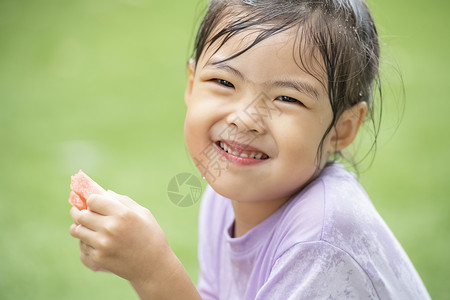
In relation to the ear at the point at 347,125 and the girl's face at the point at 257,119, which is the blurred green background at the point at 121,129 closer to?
the ear at the point at 347,125

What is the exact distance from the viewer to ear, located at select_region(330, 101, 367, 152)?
118 cm

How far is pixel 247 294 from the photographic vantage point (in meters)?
1.23

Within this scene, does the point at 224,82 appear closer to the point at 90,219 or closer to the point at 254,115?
the point at 254,115

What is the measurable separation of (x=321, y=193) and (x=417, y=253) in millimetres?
1055

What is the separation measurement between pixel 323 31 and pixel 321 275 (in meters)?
0.44

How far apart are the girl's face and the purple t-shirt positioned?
66mm

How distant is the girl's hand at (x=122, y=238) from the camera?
974 mm

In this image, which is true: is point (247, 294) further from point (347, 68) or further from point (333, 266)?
point (347, 68)

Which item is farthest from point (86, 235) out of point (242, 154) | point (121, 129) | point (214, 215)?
point (121, 129)

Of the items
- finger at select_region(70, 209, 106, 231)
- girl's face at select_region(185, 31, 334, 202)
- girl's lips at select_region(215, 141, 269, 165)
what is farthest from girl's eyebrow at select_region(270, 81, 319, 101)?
finger at select_region(70, 209, 106, 231)

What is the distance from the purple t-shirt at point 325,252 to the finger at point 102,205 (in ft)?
1.00

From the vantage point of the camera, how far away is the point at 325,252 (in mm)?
1008

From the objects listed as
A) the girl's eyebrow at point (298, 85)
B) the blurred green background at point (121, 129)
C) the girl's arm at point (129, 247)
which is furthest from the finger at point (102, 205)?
the blurred green background at point (121, 129)

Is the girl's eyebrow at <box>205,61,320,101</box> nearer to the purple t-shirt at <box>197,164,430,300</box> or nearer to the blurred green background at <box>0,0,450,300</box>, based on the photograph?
the purple t-shirt at <box>197,164,430,300</box>
